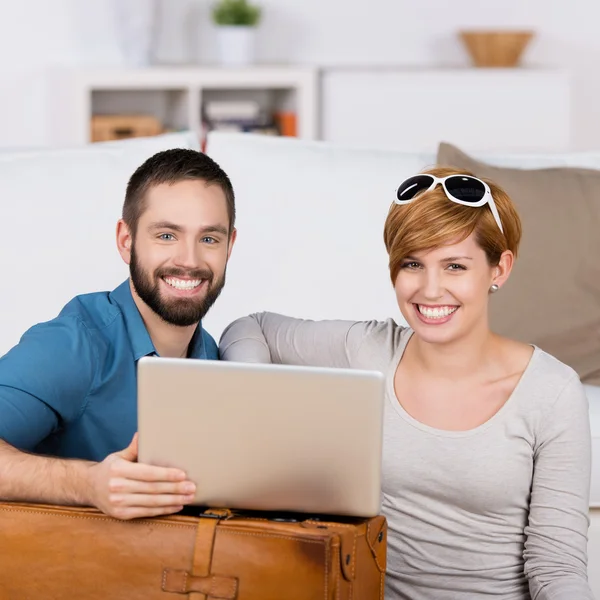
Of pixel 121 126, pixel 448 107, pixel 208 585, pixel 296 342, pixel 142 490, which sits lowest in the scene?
pixel 208 585

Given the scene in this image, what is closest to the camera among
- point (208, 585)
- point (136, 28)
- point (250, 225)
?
point (208, 585)

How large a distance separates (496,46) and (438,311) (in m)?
3.10

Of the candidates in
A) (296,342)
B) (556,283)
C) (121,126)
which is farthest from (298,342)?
(121,126)

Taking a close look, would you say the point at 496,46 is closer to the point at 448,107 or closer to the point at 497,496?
the point at 448,107

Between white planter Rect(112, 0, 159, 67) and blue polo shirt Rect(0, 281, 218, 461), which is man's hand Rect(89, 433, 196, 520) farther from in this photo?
white planter Rect(112, 0, 159, 67)

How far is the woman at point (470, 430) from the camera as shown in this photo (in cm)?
169

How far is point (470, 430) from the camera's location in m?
1.72

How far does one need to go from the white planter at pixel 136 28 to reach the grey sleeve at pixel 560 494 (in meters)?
3.02

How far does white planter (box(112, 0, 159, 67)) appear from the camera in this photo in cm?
431

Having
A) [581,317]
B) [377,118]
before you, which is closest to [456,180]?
[581,317]

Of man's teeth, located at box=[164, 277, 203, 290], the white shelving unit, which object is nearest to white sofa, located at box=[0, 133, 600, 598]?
man's teeth, located at box=[164, 277, 203, 290]

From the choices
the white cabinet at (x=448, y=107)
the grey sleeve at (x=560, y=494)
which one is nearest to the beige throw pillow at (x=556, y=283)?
the grey sleeve at (x=560, y=494)

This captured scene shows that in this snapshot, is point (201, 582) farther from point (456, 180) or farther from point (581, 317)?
point (581, 317)

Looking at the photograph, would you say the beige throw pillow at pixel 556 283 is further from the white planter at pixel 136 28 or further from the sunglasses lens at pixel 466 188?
the white planter at pixel 136 28
